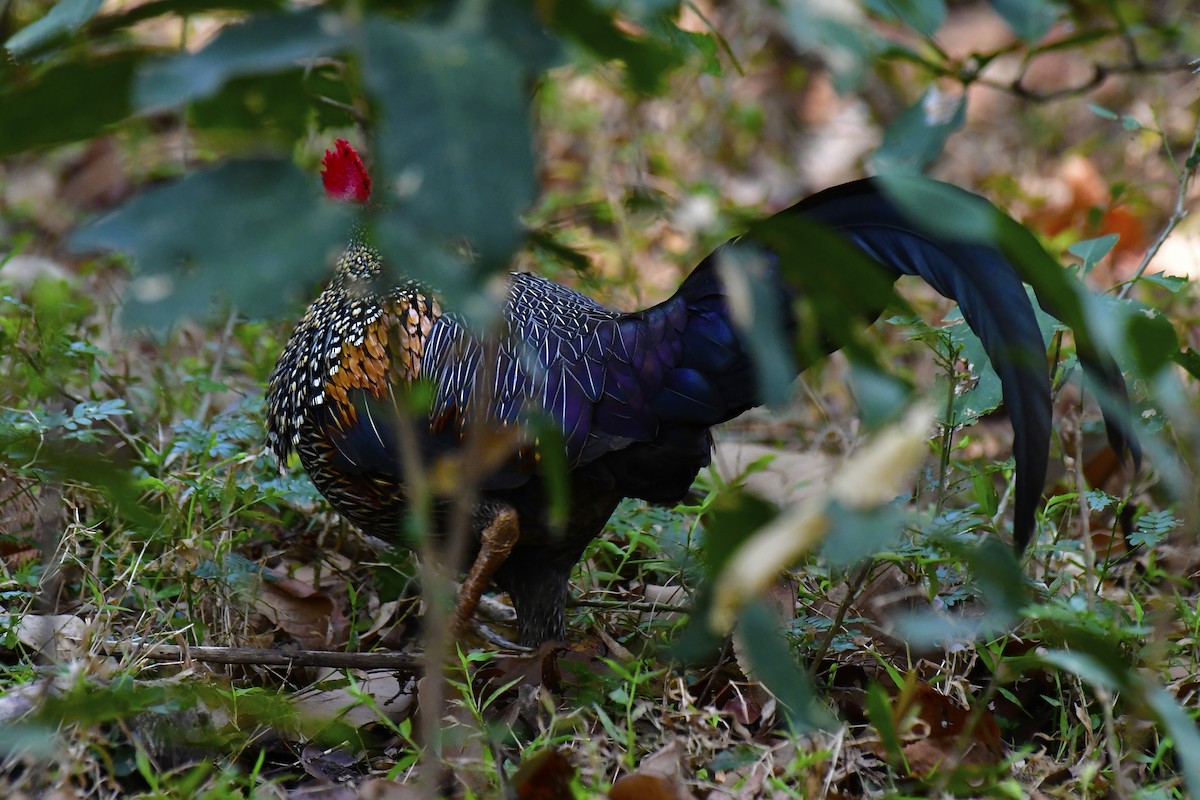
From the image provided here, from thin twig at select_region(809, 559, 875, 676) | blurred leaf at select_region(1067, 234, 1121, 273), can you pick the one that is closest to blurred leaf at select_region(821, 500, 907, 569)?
thin twig at select_region(809, 559, 875, 676)

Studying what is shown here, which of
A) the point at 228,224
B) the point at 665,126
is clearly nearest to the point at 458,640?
the point at 228,224

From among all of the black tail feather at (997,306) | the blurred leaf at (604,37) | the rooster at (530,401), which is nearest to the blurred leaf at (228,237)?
the blurred leaf at (604,37)

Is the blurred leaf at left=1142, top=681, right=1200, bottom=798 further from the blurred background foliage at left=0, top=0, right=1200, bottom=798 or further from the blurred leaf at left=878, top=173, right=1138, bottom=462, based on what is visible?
the blurred leaf at left=878, top=173, right=1138, bottom=462

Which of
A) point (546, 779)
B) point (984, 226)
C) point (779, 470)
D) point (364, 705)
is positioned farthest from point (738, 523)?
point (779, 470)

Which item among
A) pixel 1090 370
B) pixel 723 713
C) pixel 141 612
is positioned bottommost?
pixel 141 612

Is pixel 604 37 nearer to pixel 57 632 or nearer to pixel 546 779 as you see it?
pixel 546 779

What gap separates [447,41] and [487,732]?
1.47 metres

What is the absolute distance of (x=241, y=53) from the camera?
3.46 ft

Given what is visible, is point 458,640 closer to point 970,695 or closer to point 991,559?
point 970,695

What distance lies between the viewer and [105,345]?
12.5ft

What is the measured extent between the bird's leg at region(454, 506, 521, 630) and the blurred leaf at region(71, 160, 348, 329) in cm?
155

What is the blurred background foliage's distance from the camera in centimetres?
106

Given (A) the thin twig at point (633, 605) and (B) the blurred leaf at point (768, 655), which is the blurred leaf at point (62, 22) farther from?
(A) the thin twig at point (633, 605)

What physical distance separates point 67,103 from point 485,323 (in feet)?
1.69
